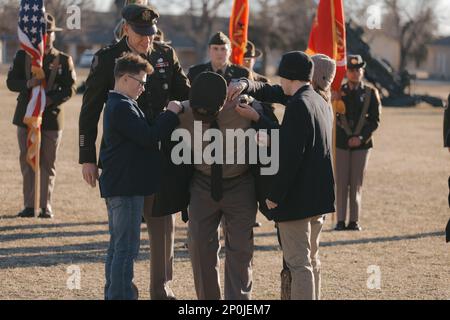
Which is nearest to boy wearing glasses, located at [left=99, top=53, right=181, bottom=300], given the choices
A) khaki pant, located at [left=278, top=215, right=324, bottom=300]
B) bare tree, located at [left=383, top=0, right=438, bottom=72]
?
khaki pant, located at [left=278, top=215, right=324, bottom=300]

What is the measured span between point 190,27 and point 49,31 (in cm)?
6989

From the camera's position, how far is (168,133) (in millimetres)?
6184

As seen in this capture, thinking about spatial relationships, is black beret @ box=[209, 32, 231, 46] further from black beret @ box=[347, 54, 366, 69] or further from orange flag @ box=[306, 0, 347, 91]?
black beret @ box=[347, 54, 366, 69]

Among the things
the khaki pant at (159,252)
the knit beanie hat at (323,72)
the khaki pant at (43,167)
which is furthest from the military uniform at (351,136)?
the khaki pant at (159,252)

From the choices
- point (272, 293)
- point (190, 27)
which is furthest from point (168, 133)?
point (190, 27)

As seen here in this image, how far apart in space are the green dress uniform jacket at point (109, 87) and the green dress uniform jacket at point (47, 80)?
4.13m

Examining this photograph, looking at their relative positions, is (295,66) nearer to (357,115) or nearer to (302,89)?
(302,89)

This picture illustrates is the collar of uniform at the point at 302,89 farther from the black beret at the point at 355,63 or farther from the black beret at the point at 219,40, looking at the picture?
the black beret at the point at 355,63

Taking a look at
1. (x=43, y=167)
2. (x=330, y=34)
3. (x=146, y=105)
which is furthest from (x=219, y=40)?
(x=43, y=167)

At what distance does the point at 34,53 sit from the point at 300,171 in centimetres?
559

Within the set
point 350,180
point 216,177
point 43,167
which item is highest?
point 216,177

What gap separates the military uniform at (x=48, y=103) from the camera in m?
11.0

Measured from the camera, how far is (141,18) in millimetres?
6754

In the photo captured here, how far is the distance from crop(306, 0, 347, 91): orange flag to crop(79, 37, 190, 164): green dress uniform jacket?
3.61m
